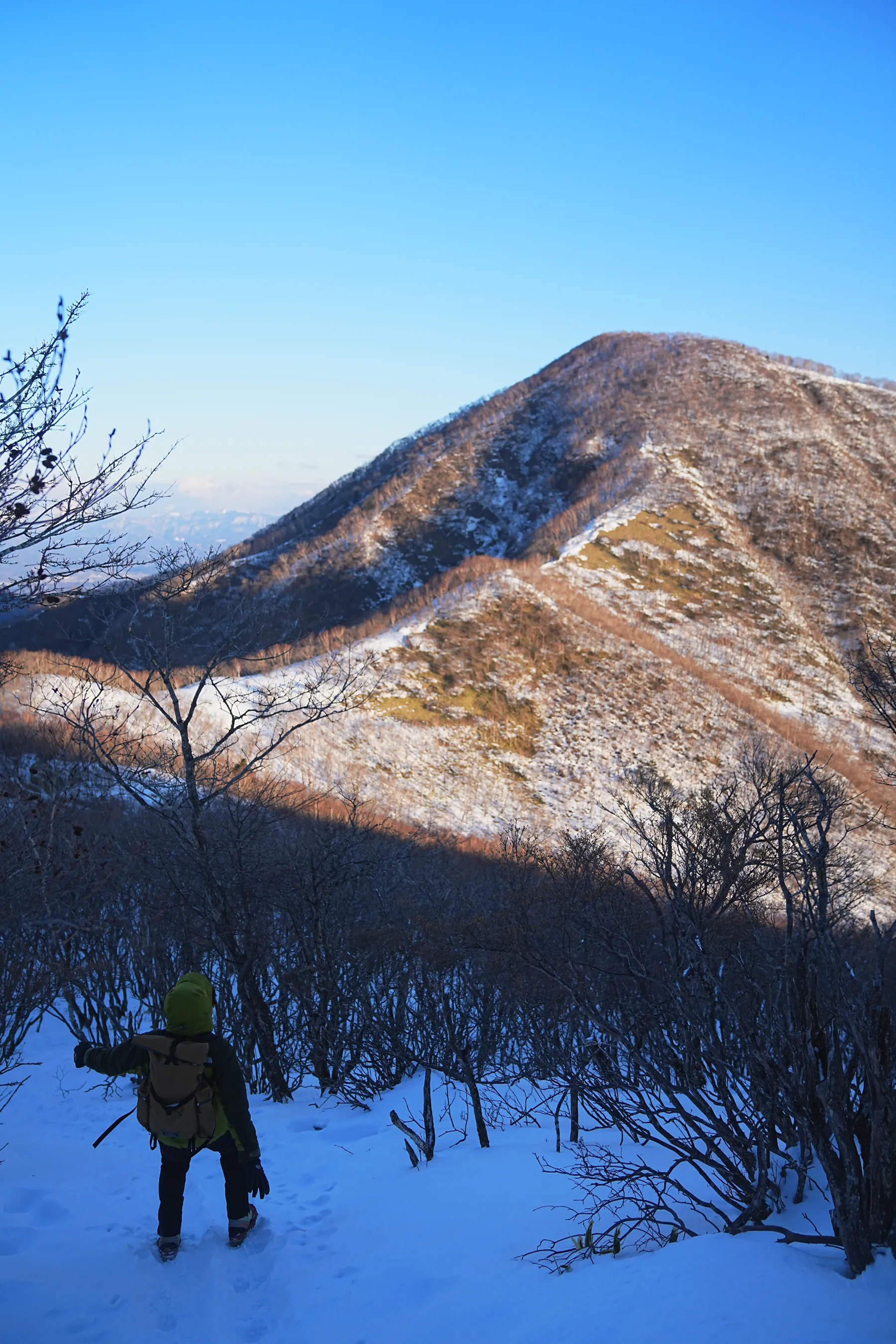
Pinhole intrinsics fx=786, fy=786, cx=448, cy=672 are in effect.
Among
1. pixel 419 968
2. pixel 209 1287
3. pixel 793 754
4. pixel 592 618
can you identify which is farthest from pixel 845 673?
pixel 209 1287

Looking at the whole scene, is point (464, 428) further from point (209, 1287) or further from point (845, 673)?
point (209, 1287)

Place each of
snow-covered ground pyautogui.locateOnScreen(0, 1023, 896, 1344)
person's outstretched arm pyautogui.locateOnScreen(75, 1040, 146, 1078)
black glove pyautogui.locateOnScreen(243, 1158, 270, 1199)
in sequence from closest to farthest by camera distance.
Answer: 1. snow-covered ground pyautogui.locateOnScreen(0, 1023, 896, 1344)
2. person's outstretched arm pyautogui.locateOnScreen(75, 1040, 146, 1078)
3. black glove pyautogui.locateOnScreen(243, 1158, 270, 1199)

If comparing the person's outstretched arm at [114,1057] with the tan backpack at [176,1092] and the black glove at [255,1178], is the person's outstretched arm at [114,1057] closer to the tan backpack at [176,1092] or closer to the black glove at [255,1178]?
the tan backpack at [176,1092]

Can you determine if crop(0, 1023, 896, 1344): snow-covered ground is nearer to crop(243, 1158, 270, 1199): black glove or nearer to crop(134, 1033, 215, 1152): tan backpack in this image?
crop(243, 1158, 270, 1199): black glove

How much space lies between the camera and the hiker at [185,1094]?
508cm

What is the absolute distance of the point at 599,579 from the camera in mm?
65312

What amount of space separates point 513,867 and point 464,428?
10100 centimetres

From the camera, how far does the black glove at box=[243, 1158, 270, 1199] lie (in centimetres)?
537

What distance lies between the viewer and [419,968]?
646 inches

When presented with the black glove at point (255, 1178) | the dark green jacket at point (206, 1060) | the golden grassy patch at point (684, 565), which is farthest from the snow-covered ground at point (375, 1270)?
the golden grassy patch at point (684, 565)

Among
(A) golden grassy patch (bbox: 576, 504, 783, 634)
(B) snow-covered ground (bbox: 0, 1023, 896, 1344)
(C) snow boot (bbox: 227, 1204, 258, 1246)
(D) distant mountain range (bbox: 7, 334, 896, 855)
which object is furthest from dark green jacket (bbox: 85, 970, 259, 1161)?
(A) golden grassy patch (bbox: 576, 504, 783, 634)

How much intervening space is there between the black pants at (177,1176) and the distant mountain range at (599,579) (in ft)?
27.3

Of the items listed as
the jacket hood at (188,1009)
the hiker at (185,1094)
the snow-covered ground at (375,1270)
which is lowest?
the snow-covered ground at (375,1270)

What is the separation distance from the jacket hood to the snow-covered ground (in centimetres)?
152
